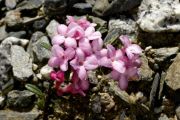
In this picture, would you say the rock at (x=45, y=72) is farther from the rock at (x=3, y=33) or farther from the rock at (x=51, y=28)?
the rock at (x=3, y=33)

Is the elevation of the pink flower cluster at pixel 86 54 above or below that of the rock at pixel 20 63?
above

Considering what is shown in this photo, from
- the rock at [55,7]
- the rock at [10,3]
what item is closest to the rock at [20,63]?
the rock at [55,7]

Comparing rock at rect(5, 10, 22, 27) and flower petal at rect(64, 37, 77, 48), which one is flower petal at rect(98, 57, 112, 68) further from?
rock at rect(5, 10, 22, 27)

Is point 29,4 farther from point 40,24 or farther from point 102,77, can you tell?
point 102,77

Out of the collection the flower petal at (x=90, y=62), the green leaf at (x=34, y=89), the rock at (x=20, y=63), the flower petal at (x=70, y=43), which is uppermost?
the flower petal at (x=70, y=43)

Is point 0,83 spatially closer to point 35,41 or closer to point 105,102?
point 35,41
